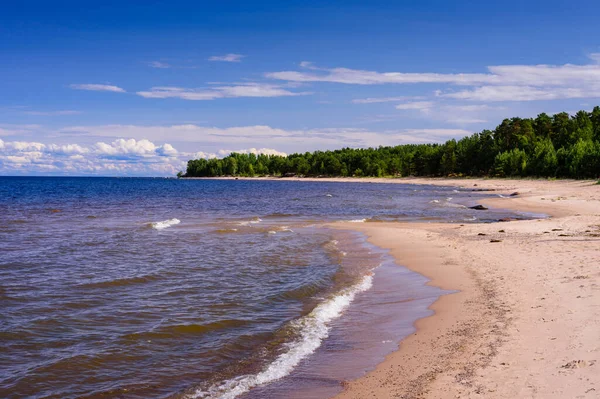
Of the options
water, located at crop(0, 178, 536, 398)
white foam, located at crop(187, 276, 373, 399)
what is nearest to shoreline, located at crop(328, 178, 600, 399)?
water, located at crop(0, 178, 536, 398)

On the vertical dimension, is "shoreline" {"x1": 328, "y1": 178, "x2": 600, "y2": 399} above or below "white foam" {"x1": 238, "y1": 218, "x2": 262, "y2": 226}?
above

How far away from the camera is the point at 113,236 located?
27719mm

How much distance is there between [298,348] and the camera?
31.9 ft

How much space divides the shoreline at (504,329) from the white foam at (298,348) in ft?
4.89

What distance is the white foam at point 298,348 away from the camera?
7844mm

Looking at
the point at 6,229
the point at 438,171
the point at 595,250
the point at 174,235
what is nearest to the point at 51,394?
the point at 595,250

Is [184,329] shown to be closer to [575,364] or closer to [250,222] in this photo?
[575,364]

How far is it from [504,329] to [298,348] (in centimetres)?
408

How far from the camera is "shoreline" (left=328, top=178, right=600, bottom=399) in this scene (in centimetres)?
688

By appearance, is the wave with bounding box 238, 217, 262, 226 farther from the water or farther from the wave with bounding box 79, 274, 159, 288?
the wave with bounding box 79, 274, 159, 288

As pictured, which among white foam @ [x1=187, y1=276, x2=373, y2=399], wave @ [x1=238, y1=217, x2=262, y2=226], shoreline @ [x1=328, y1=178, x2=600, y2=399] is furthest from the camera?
wave @ [x1=238, y1=217, x2=262, y2=226]

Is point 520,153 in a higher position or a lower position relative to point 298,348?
higher

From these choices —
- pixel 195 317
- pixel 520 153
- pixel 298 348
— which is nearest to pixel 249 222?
pixel 195 317

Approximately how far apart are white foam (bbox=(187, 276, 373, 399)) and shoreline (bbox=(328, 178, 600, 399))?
149 cm
